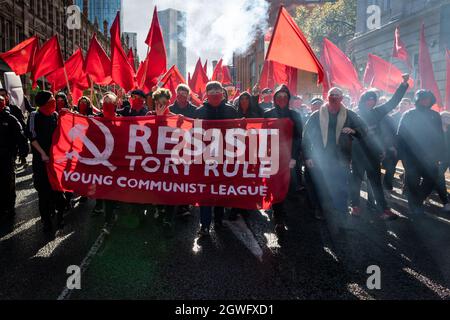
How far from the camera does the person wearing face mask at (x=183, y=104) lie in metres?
6.07

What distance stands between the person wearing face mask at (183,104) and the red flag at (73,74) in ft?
19.5

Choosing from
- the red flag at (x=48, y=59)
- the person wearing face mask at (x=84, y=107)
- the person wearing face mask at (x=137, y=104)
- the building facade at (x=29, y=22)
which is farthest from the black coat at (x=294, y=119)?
the building facade at (x=29, y=22)

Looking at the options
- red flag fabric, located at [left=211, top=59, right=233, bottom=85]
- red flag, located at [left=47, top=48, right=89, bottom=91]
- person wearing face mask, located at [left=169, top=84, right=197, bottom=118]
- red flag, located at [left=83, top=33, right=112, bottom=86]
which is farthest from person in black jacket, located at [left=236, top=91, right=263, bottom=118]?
red flag fabric, located at [left=211, top=59, right=233, bottom=85]

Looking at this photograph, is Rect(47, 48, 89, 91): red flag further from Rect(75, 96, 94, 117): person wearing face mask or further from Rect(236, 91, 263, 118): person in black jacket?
Rect(236, 91, 263, 118): person in black jacket

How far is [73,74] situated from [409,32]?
18.0 metres

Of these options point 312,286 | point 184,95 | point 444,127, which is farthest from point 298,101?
point 312,286

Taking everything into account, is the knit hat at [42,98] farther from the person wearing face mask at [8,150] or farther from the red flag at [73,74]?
the red flag at [73,74]

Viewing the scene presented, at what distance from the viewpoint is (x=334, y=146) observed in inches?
217

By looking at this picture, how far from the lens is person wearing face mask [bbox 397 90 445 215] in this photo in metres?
6.54

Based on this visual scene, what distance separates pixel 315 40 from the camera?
3272 centimetres

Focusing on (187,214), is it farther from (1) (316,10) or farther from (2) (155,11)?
(1) (316,10)

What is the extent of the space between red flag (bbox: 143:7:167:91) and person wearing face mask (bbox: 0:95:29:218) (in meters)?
2.98

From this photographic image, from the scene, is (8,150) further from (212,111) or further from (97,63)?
(97,63)
